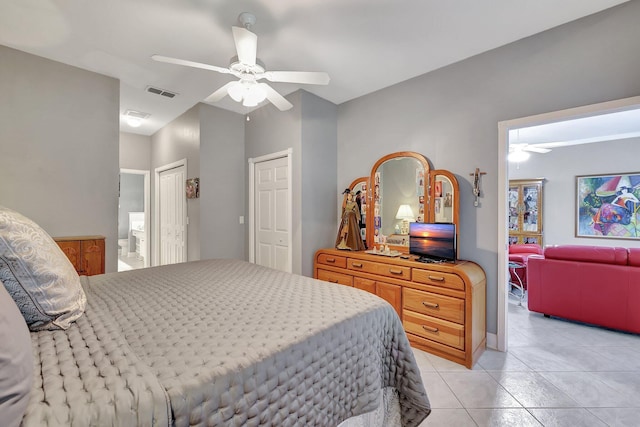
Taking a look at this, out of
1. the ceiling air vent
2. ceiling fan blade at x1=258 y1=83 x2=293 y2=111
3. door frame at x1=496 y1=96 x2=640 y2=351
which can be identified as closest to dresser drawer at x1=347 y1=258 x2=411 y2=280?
door frame at x1=496 y1=96 x2=640 y2=351

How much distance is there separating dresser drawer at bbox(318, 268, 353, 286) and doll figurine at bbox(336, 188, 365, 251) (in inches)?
12.6

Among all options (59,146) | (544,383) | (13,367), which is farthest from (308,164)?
(13,367)

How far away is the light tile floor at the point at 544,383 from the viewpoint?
66.1 inches

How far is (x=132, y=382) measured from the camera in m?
0.68

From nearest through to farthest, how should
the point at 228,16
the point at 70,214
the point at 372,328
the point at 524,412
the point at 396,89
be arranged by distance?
the point at 372,328
the point at 524,412
the point at 228,16
the point at 70,214
the point at 396,89

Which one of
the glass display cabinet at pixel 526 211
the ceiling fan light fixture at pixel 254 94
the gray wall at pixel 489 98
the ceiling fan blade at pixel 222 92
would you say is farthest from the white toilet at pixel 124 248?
the glass display cabinet at pixel 526 211

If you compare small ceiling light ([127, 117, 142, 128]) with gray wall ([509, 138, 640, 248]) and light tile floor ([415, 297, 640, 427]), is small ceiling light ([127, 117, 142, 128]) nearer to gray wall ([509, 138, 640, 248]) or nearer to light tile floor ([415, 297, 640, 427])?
light tile floor ([415, 297, 640, 427])

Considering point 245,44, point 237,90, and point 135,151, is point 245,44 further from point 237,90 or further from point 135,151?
point 135,151

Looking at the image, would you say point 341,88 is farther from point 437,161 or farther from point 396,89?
point 437,161

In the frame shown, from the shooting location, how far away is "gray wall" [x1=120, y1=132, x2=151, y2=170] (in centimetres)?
491

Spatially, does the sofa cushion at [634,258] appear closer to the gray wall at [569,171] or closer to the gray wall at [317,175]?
the gray wall at [317,175]

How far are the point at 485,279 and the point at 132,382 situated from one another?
2.64m

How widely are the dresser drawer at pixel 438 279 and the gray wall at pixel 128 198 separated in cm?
768

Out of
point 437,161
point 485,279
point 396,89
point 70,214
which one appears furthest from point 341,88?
point 70,214
